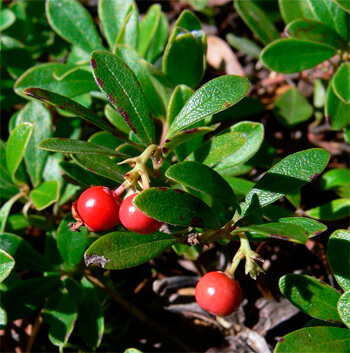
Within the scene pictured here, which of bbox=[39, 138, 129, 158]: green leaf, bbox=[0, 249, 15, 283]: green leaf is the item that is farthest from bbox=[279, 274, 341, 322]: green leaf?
bbox=[0, 249, 15, 283]: green leaf

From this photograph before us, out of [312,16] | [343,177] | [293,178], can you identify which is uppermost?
[312,16]

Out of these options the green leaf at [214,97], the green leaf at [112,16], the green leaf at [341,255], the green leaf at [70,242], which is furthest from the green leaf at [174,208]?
the green leaf at [112,16]

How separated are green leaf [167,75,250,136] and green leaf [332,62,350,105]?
3.19ft

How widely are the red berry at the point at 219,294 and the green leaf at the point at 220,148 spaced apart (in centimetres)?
57

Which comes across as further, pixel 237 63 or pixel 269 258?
pixel 237 63

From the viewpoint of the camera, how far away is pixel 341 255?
2043 mm

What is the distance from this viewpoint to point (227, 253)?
278cm

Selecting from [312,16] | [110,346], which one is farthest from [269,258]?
[312,16]

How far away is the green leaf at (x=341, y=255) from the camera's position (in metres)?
2.04

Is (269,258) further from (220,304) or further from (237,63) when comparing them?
(237,63)

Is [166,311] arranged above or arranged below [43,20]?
below

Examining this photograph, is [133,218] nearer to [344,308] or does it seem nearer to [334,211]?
[344,308]

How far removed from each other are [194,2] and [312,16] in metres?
1.53

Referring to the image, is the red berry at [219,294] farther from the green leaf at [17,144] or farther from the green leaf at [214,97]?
the green leaf at [17,144]
